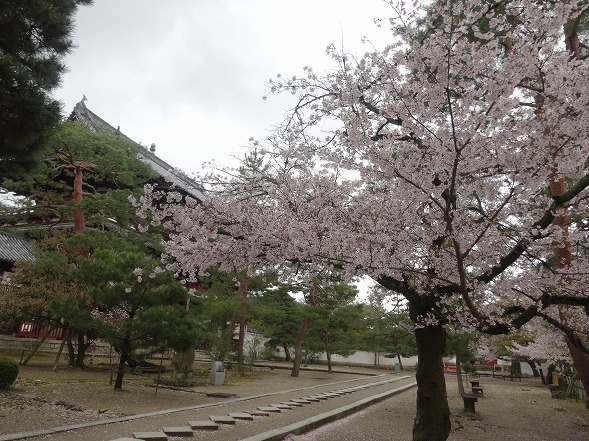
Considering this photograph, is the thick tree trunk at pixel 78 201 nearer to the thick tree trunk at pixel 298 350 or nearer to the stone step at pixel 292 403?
the stone step at pixel 292 403

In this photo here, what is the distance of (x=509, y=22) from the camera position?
521cm

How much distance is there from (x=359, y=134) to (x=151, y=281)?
253 inches

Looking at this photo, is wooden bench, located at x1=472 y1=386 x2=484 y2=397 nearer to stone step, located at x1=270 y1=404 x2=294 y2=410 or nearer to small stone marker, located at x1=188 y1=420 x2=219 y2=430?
stone step, located at x1=270 y1=404 x2=294 y2=410

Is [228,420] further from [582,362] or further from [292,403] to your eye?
[582,362]

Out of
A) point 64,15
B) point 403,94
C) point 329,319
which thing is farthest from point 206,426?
point 329,319

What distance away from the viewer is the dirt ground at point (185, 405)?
684 centimetres

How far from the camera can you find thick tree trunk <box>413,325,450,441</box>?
5.57 metres

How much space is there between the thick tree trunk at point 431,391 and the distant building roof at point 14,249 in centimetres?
1487

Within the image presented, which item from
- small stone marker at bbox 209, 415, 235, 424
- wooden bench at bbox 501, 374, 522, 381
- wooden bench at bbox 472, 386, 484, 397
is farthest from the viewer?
wooden bench at bbox 501, 374, 522, 381

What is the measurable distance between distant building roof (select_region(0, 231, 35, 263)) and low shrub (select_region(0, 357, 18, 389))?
8.06 metres

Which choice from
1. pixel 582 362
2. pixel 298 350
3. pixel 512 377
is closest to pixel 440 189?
pixel 582 362

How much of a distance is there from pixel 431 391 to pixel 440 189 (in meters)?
2.94

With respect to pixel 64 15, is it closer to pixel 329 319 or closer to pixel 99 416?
pixel 99 416

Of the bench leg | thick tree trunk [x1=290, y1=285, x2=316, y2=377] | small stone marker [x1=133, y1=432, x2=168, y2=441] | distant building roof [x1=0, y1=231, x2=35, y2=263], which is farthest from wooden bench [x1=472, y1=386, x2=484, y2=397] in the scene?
distant building roof [x1=0, y1=231, x2=35, y2=263]
